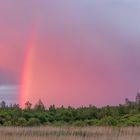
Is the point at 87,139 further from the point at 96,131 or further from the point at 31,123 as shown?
the point at 31,123

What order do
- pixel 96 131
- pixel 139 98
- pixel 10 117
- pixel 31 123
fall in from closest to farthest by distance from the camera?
pixel 96 131 → pixel 31 123 → pixel 10 117 → pixel 139 98

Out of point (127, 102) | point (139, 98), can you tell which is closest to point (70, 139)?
point (127, 102)

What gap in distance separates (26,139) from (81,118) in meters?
32.8

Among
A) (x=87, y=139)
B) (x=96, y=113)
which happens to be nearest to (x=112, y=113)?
(x=96, y=113)

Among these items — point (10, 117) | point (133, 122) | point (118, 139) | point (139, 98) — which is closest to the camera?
point (118, 139)

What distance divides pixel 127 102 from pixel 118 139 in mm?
53619

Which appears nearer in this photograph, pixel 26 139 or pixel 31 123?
pixel 26 139

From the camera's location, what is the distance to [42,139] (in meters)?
21.8

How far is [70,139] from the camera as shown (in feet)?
A: 72.4

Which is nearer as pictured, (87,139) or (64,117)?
(87,139)

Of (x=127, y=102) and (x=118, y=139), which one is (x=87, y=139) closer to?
(x=118, y=139)

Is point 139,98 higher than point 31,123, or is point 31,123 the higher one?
point 139,98

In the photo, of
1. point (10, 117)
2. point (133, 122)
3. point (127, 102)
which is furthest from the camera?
point (127, 102)

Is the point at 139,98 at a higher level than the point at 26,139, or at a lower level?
higher
